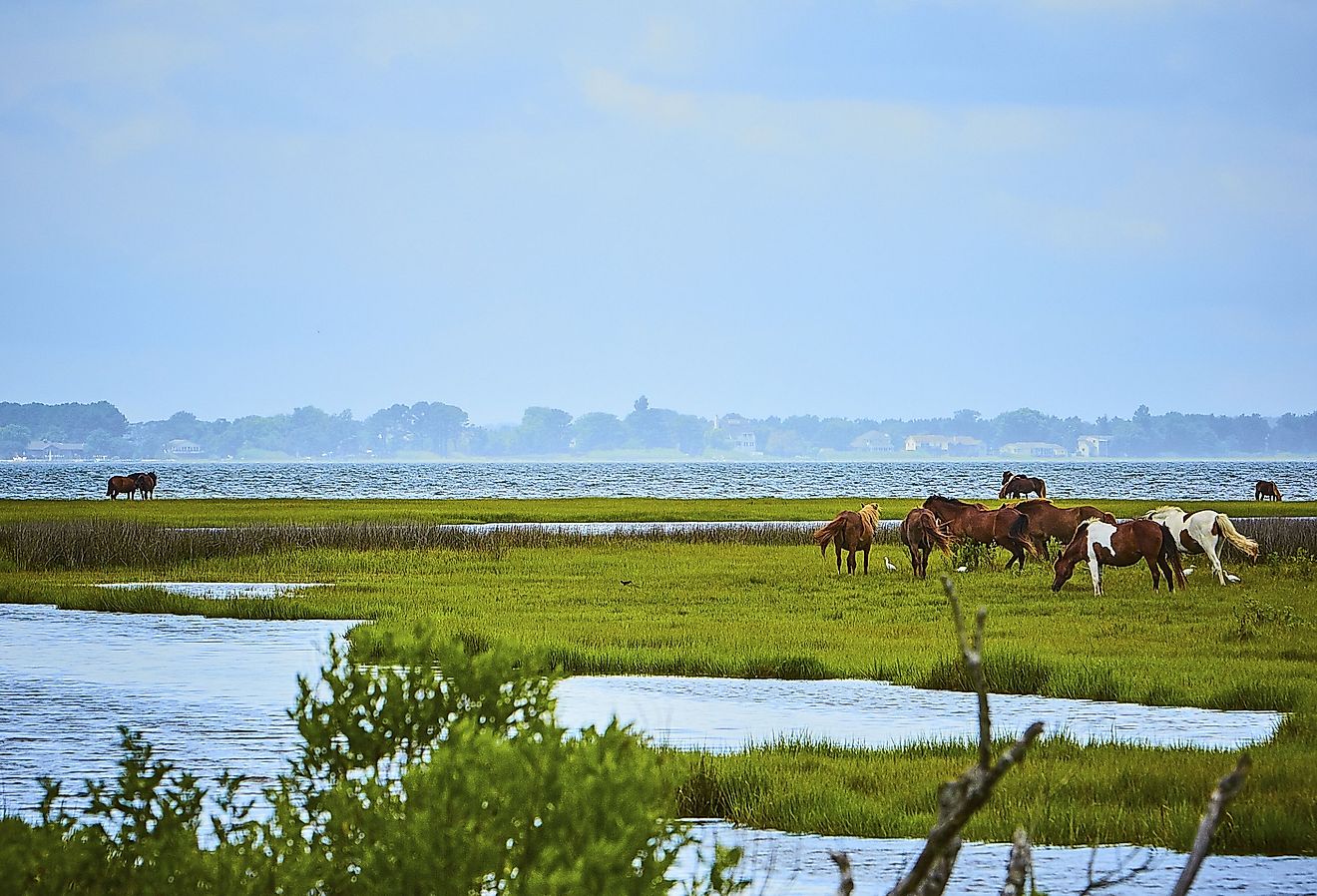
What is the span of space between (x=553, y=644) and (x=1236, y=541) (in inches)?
479

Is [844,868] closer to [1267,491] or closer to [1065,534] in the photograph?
[1065,534]

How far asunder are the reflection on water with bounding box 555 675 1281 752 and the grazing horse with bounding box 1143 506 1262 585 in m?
10.4

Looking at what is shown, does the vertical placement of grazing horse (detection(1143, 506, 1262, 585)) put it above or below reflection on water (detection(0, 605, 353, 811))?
above

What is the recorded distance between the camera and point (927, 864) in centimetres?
282

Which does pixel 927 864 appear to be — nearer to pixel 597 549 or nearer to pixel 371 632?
pixel 371 632

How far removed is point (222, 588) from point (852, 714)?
56.0 feet

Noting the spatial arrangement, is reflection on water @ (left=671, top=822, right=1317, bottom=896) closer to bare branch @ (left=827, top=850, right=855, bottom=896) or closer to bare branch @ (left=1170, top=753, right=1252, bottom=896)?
bare branch @ (left=827, top=850, right=855, bottom=896)

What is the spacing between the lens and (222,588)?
28.0 metres

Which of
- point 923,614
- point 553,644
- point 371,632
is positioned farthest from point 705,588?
point 371,632

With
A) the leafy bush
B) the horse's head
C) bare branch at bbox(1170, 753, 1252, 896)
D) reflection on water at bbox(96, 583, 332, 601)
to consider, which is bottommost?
reflection on water at bbox(96, 583, 332, 601)

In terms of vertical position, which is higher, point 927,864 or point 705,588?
point 927,864

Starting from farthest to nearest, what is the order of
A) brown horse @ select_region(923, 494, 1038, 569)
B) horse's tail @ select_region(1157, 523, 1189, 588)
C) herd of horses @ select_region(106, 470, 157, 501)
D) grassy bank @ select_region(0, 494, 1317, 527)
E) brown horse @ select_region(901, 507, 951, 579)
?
1. herd of horses @ select_region(106, 470, 157, 501)
2. grassy bank @ select_region(0, 494, 1317, 527)
3. brown horse @ select_region(923, 494, 1038, 569)
4. brown horse @ select_region(901, 507, 951, 579)
5. horse's tail @ select_region(1157, 523, 1189, 588)

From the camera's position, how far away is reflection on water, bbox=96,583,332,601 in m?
26.1

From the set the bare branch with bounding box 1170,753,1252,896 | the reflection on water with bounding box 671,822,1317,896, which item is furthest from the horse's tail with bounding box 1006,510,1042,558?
the bare branch with bounding box 1170,753,1252,896
